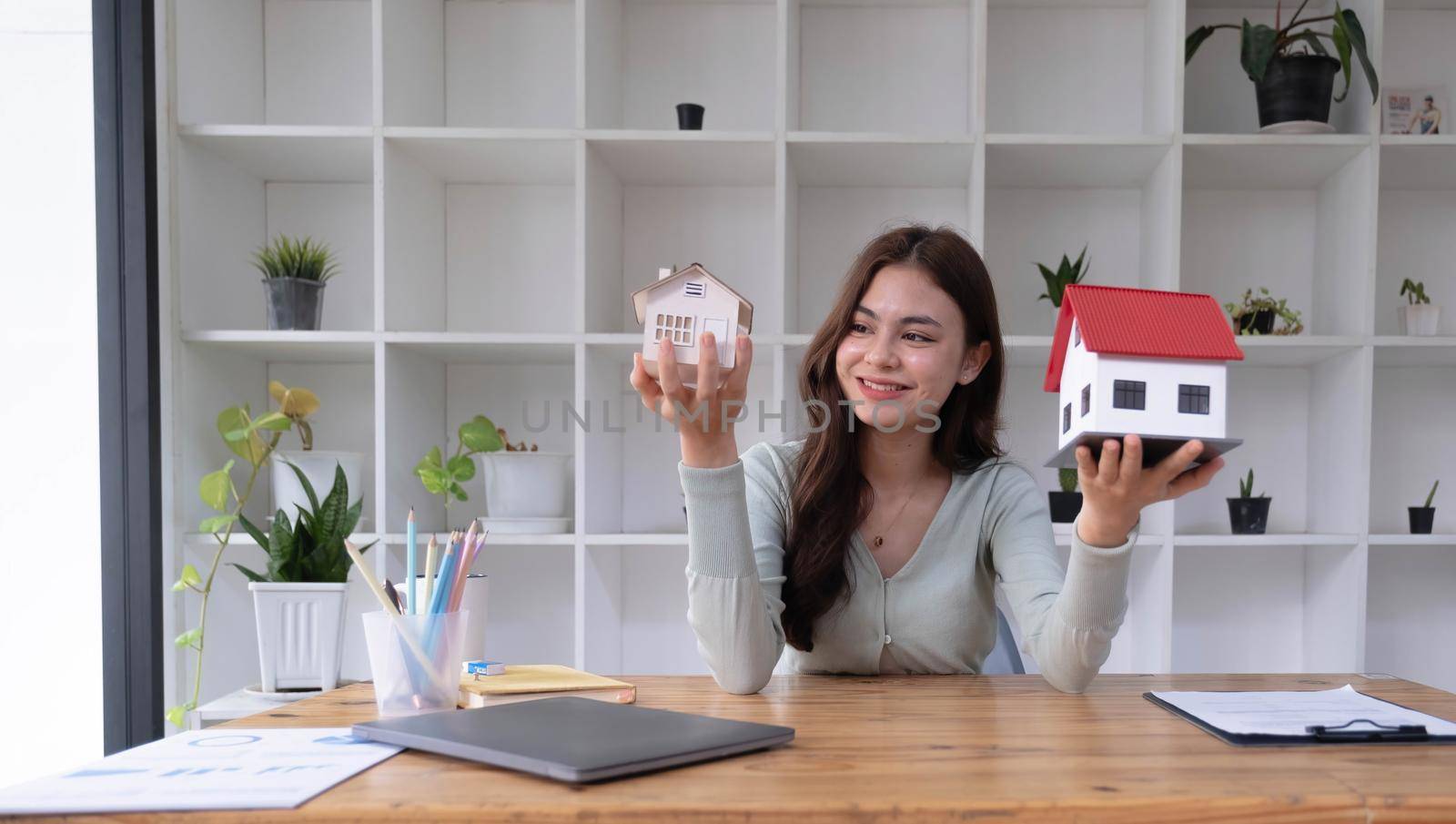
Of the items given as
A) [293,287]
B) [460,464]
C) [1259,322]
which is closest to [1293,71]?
[1259,322]

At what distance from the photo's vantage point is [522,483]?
91.0 inches

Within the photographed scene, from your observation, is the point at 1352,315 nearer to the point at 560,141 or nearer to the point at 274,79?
the point at 560,141

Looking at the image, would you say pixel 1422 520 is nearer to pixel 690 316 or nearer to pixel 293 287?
pixel 690 316

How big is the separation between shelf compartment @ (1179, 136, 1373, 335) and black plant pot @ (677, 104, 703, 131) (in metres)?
1.12

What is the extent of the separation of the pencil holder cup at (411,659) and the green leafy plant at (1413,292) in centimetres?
236

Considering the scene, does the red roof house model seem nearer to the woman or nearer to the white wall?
the woman

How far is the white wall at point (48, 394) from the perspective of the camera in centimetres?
195

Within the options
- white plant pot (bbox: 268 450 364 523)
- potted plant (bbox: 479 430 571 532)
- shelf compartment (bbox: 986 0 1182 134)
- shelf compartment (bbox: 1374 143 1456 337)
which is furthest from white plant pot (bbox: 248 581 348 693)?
shelf compartment (bbox: 1374 143 1456 337)

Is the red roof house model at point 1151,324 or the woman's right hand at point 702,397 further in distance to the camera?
the woman's right hand at point 702,397

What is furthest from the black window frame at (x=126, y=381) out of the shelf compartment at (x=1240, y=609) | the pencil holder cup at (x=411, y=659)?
the shelf compartment at (x=1240, y=609)

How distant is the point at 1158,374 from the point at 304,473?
6.10ft

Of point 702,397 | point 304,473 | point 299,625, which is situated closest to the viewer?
point 702,397

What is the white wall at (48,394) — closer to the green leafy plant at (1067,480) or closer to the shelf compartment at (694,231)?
the shelf compartment at (694,231)

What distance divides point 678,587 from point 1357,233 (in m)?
1.80
